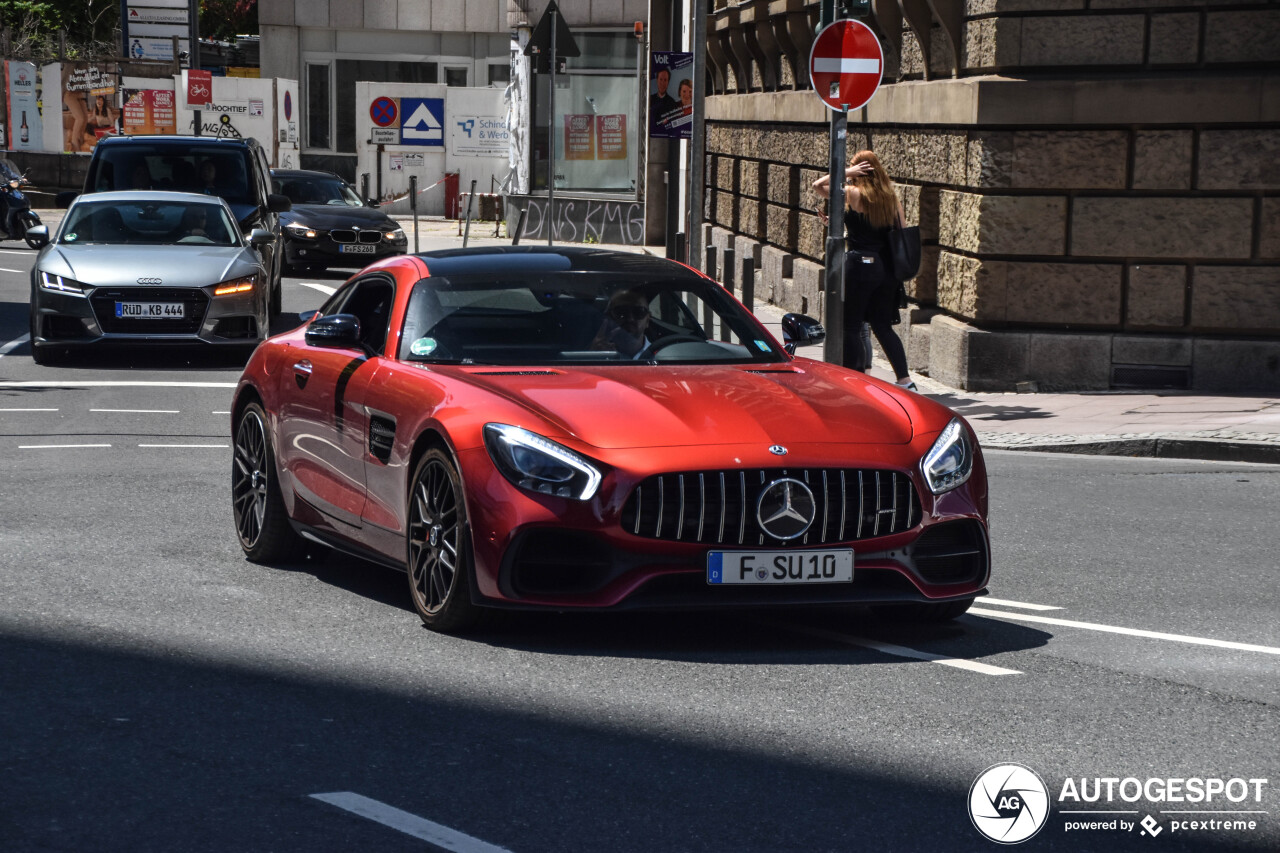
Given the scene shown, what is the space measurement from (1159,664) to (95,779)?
11.0ft

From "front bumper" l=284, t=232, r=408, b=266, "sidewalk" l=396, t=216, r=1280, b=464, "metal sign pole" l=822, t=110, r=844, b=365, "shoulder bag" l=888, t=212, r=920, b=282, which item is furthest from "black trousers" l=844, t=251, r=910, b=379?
"front bumper" l=284, t=232, r=408, b=266

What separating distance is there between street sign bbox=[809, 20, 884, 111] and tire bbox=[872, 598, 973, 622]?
6.82 metres

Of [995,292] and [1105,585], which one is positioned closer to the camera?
[1105,585]

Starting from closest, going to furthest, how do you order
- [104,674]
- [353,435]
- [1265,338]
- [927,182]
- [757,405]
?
[104,674]
[757,405]
[353,435]
[1265,338]
[927,182]

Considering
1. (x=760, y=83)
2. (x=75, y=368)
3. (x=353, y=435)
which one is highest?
(x=760, y=83)

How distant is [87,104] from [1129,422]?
125ft

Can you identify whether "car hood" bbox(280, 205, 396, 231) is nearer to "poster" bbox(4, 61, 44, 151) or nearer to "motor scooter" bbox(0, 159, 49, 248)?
"motor scooter" bbox(0, 159, 49, 248)

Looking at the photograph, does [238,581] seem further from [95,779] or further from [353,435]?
[95,779]

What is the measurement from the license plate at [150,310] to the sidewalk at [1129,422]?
617 cm

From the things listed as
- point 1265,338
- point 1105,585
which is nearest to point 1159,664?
point 1105,585

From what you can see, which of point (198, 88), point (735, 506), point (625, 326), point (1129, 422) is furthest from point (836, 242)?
point (198, 88)

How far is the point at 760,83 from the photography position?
2522 cm

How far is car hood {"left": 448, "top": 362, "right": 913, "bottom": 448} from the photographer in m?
6.26

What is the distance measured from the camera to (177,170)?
20844 millimetres
